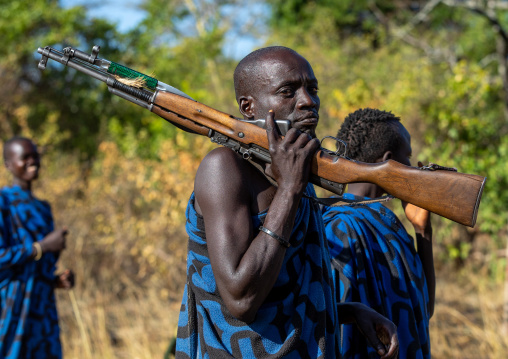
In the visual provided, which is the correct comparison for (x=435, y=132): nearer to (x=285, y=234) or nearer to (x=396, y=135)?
(x=396, y=135)

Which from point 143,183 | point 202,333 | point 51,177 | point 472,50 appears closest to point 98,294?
point 143,183

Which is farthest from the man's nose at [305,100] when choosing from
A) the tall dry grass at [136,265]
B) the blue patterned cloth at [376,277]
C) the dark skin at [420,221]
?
the tall dry grass at [136,265]

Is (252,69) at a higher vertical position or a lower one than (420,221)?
higher

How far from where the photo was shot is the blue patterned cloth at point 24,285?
4.20m

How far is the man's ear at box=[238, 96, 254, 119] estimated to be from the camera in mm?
2102

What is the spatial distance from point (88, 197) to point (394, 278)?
6.64 metres

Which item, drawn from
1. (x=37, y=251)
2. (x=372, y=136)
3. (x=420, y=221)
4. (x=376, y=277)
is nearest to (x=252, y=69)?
(x=372, y=136)

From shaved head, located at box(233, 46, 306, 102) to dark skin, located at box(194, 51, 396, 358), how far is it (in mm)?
42

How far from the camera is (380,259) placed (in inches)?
106

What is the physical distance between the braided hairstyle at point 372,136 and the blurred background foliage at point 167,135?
3.86 feet

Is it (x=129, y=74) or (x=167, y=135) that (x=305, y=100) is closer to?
(x=129, y=74)

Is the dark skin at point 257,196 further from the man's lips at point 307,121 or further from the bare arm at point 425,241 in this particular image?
the bare arm at point 425,241

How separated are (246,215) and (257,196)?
121mm

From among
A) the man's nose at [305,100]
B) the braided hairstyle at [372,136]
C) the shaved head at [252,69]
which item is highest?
the braided hairstyle at [372,136]
